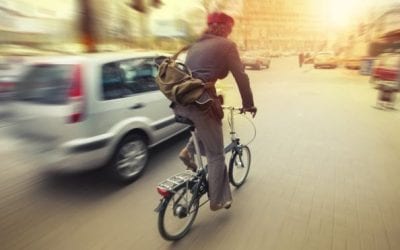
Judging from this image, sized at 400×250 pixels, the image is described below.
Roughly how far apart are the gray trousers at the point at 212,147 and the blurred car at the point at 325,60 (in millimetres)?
22933

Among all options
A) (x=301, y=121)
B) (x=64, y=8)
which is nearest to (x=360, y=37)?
(x=301, y=121)

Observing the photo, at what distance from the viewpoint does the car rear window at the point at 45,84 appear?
327cm

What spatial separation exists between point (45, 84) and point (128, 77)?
0.97 m

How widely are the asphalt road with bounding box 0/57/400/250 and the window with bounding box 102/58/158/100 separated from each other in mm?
1179

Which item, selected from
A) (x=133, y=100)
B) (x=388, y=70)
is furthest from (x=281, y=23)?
(x=133, y=100)

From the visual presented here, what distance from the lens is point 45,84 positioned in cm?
343

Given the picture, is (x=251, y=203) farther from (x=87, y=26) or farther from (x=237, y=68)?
(x=87, y=26)

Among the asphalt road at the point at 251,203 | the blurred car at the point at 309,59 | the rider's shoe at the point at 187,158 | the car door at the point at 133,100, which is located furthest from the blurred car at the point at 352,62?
the rider's shoe at the point at 187,158

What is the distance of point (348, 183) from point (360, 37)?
21.0 metres

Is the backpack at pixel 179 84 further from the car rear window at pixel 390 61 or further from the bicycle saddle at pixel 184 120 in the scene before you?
the car rear window at pixel 390 61

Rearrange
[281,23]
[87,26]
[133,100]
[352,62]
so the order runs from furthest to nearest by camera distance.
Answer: [352,62] < [281,23] < [87,26] < [133,100]

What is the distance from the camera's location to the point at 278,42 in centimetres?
1711

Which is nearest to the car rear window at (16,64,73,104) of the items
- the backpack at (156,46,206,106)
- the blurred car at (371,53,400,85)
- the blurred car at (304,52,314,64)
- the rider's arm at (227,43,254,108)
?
the backpack at (156,46,206,106)

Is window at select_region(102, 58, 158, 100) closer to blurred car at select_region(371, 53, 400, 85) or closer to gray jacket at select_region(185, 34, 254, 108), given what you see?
gray jacket at select_region(185, 34, 254, 108)
